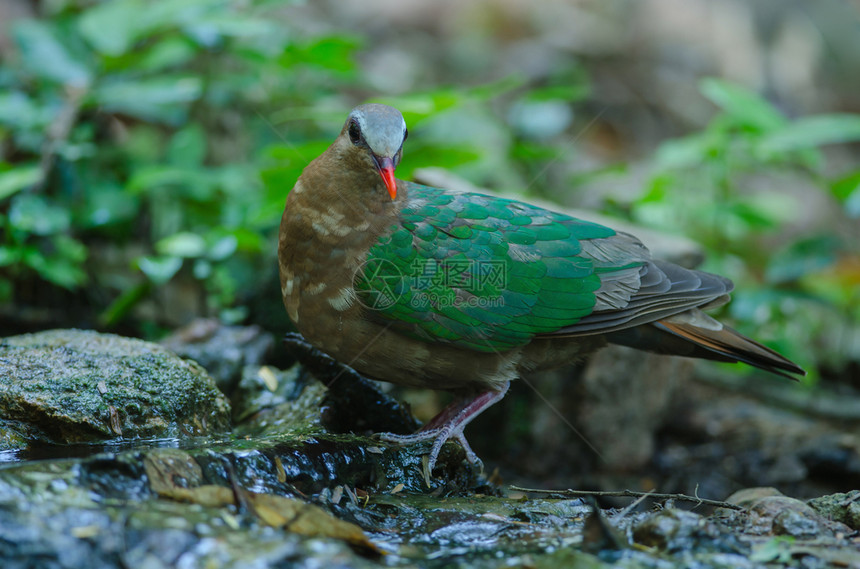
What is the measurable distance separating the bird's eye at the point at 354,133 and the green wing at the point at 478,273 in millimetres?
400

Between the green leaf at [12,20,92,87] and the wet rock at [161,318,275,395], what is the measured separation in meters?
2.37

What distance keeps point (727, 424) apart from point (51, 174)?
5.48m

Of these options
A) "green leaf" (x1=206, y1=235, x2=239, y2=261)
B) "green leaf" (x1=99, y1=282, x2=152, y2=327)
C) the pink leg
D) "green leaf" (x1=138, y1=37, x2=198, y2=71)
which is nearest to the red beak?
the pink leg

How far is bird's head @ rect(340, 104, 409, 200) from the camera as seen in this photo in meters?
3.14

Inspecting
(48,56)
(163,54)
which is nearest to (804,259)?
(163,54)

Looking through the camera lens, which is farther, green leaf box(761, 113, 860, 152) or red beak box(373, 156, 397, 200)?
green leaf box(761, 113, 860, 152)

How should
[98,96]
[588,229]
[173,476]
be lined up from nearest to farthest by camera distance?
[173,476] → [588,229] → [98,96]

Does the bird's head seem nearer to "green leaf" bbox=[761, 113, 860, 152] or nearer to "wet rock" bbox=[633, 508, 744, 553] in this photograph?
"wet rock" bbox=[633, 508, 744, 553]

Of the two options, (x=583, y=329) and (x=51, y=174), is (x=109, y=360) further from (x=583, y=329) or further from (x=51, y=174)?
(x=51, y=174)

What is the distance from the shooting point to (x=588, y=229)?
12.5ft

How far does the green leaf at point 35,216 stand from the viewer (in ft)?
15.9

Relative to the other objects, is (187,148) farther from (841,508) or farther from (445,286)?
(841,508)

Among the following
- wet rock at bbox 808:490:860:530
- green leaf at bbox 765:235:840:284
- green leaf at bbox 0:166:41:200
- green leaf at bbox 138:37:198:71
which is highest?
green leaf at bbox 138:37:198:71

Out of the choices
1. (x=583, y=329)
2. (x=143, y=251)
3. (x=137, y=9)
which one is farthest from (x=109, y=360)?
(x=137, y=9)
